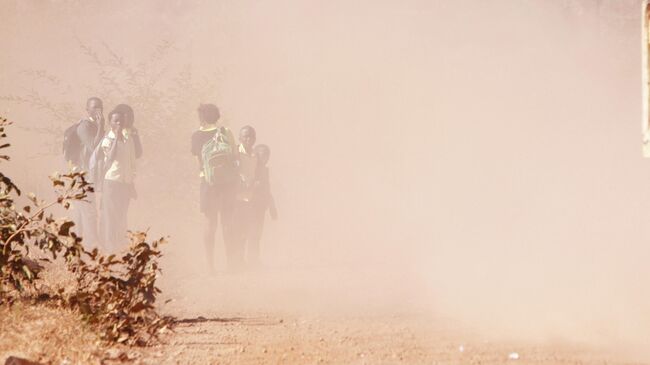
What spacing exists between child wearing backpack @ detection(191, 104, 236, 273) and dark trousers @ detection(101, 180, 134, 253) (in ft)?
3.92

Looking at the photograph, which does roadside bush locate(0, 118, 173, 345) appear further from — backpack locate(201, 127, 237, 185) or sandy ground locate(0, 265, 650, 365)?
backpack locate(201, 127, 237, 185)

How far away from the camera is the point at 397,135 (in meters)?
36.2

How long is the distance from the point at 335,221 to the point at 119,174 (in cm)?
1158

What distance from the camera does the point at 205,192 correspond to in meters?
11.2

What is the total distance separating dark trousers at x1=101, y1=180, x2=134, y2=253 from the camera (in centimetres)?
1163

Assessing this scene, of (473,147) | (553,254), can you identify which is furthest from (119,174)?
(473,147)

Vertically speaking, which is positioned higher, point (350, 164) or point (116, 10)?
point (116, 10)

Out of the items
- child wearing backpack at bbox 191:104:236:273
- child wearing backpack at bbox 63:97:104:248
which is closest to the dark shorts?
child wearing backpack at bbox 191:104:236:273

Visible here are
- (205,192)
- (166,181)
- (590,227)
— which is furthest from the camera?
(590,227)

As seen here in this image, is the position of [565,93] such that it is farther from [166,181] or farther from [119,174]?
[119,174]

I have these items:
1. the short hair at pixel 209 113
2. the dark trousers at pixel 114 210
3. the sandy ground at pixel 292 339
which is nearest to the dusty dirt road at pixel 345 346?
the sandy ground at pixel 292 339

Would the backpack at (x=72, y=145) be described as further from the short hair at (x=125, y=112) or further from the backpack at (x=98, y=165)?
the short hair at (x=125, y=112)

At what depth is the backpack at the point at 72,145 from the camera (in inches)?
463

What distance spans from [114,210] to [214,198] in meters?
1.41
